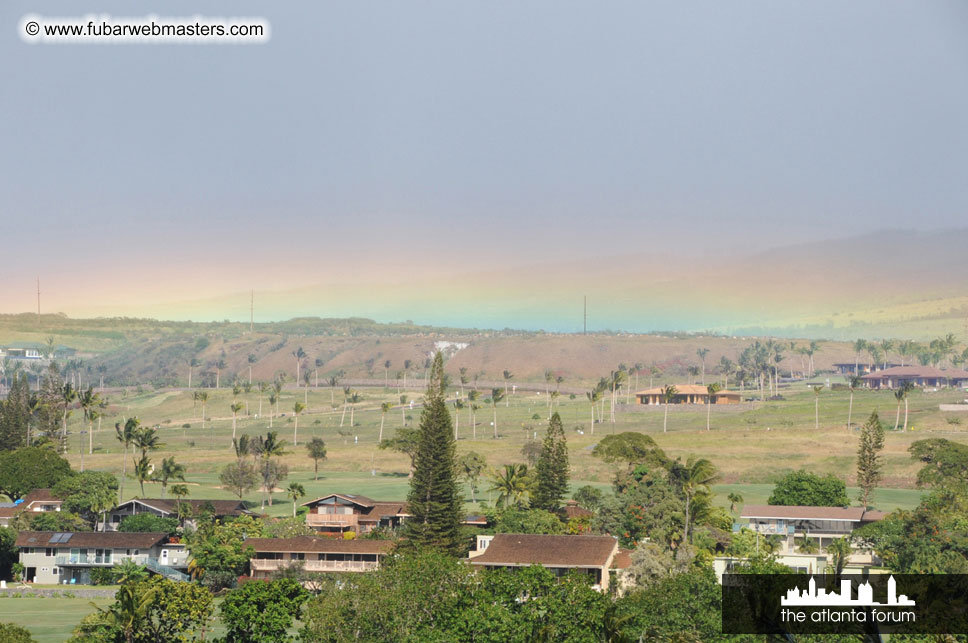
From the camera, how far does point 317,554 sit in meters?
97.3

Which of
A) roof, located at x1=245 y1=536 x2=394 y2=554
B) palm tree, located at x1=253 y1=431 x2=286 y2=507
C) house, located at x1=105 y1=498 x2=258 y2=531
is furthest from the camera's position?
palm tree, located at x1=253 y1=431 x2=286 y2=507

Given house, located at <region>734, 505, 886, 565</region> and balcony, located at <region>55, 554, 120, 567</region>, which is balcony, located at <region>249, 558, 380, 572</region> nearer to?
balcony, located at <region>55, 554, 120, 567</region>

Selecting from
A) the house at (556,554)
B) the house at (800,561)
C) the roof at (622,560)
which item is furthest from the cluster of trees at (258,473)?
the house at (800,561)

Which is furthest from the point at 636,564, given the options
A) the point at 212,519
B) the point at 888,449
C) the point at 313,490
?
the point at 888,449

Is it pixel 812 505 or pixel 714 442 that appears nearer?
pixel 812 505

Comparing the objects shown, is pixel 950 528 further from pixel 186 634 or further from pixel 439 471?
pixel 186 634

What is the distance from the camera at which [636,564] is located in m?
86.0

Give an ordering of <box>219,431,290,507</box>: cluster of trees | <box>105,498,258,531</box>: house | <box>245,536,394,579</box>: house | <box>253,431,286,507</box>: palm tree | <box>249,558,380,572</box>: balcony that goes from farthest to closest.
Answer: <box>253,431,286,507</box>: palm tree < <box>219,431,290,507</box>: cluster of trees < <box>105,498,258,531</box>: house < <box>245,536,394,579</box>: house < <box>249,558,380,572</box>: balcony

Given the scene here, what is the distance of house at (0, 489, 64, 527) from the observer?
4717 inches

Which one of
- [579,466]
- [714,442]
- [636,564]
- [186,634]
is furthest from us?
[714,442]

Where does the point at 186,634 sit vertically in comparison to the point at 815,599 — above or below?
below

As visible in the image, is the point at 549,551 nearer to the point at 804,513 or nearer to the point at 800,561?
the point at 800,561

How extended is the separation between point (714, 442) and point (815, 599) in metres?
114

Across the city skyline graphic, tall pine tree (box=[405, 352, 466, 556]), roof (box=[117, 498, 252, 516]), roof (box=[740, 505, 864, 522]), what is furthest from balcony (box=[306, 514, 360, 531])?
the city skyline graphic
